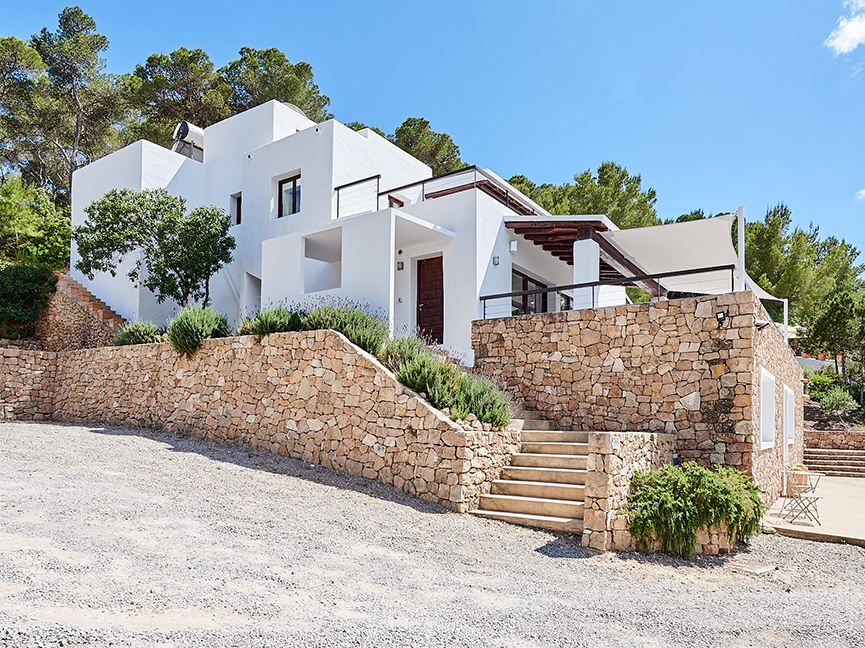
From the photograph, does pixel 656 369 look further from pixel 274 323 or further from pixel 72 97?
pixel 72 97

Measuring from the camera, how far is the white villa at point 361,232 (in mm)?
14227

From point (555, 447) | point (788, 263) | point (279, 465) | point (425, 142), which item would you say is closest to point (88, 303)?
point (279, 465)

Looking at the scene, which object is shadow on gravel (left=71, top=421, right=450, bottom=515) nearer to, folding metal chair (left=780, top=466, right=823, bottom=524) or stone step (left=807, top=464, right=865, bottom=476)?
folding metal chair (left=780, top=466, right=823, bottom=524)

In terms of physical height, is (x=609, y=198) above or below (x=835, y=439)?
above

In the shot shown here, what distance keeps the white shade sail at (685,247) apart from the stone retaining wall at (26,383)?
15.0 metres

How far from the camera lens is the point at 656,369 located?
10.8m

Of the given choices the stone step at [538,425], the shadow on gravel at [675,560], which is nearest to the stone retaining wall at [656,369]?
the stone step at [538,425]

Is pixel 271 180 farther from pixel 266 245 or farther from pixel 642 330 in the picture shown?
pixel 642 330

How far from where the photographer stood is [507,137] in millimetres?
20891

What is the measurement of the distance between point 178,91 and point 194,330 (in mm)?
18488

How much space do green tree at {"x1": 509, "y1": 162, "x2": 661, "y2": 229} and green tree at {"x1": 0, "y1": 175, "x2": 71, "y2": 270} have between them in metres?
18.6

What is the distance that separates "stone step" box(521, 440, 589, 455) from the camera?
9852 millimetres

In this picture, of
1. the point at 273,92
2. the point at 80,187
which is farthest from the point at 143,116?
the point at 80,187

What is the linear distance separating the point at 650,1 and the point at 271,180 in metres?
11.2
